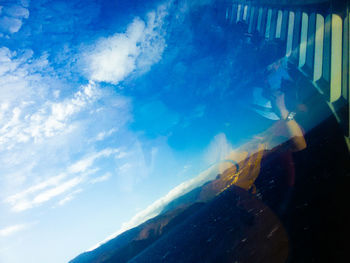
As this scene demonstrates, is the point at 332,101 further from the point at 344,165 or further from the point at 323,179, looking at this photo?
the point at 323,179

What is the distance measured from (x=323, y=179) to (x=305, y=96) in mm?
17010

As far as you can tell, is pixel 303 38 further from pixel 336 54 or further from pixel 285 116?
pixel 285 116

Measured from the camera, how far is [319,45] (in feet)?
38.5

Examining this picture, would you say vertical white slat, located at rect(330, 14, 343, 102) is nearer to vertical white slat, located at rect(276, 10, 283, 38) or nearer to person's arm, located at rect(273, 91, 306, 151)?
vertical white slat, located at rect(276, 10, 283, 38)

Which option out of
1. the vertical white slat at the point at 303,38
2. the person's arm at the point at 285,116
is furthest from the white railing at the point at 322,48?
the person's arm at the point at 285,116

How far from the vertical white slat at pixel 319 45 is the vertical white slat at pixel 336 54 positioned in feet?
5.01

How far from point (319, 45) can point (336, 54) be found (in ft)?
7.74

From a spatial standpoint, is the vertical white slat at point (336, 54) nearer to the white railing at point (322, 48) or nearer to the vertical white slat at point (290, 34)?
the white railing at point (322, 48)

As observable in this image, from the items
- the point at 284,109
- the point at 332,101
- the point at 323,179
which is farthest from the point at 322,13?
the point at 284,109

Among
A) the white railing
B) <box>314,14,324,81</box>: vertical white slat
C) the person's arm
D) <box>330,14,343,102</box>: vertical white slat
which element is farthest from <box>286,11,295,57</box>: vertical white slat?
the person's arm

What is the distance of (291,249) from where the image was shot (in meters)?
4.13

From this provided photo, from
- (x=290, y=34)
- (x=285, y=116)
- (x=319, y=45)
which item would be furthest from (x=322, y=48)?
(x=285, y=116)

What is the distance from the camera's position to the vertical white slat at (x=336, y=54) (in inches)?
381

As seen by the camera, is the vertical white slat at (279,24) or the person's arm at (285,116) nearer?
the vertical white slat at (279,24)
